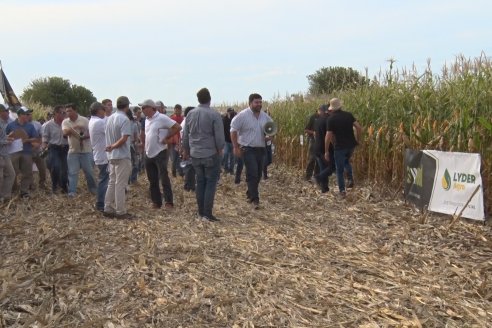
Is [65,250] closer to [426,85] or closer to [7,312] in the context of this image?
[7,312]

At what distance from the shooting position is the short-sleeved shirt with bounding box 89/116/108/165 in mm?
9633

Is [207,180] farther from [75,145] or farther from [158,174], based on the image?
[75,145]

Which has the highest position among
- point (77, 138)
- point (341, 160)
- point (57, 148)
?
point (77, 138)

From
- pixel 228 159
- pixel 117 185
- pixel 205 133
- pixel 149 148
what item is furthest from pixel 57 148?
pixel 228 159

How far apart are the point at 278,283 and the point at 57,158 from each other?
24.8 feet

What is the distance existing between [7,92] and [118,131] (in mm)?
10052

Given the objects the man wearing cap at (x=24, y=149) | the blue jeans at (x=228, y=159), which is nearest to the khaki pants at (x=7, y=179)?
the man wearing cap at (x=24, y=149)

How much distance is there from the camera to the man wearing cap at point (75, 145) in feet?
34.9

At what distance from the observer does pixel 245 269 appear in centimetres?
592

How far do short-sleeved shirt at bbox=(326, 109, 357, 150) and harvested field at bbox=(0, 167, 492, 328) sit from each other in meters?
1.44

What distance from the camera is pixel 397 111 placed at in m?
11.1

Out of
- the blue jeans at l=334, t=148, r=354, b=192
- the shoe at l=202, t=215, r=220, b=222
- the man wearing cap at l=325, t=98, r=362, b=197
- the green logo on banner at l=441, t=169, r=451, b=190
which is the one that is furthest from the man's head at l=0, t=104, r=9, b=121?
the green logo on banner at l=441, t=169, r=451, b=190

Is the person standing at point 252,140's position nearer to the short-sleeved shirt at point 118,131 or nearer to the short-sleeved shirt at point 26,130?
the short-sleeved shirt at point 118,131

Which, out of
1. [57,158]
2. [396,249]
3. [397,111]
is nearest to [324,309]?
[396,249]
